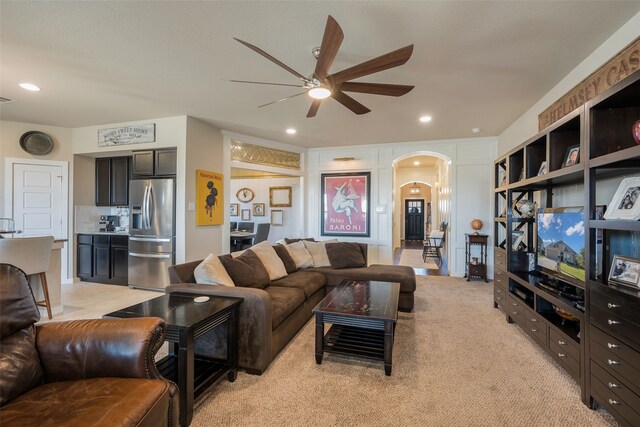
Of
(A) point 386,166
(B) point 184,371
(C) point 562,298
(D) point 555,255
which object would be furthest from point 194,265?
(A) point 386,166

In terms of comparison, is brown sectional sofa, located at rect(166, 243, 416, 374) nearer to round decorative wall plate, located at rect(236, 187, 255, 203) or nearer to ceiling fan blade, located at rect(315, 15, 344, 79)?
ceiling fan blade, located at rect(315, 15, 344, 79)

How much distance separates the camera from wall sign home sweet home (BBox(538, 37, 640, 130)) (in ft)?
6.72

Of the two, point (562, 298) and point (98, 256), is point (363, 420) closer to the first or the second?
point (562, 298)

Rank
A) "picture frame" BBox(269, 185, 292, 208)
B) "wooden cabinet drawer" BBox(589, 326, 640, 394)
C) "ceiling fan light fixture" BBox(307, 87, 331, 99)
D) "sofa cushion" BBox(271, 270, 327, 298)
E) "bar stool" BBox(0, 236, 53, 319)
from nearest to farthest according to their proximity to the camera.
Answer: "wooden cabinet drawer" BBox(589, 326, 640, 394), "ceiling fan light fixture" BBox(307, 87, 331, 99), "bar stool" BBox(0, 236, 53, 319), "sofa cushion" BBox(271, 270, 327, 298), "picture frame" BBox(269, 185, 292, 208)

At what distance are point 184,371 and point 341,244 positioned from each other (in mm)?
→ 2983

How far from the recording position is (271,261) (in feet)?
11.2

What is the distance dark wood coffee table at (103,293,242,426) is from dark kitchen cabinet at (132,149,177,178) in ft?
8.94

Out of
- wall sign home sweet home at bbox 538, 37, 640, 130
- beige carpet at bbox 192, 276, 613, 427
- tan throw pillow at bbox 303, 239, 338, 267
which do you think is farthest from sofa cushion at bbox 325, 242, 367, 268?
wall sign home sweet home at bbox 538, 37, 640, 130

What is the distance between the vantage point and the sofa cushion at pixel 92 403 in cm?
104

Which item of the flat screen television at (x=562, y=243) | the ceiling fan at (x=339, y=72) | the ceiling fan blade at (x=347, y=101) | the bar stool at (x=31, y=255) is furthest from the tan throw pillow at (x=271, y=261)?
the flat screen television at (x=562, y=243)

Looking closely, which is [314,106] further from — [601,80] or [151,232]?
[151,232]

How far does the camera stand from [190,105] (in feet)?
12.6

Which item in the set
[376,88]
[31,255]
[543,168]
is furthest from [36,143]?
[543,168]

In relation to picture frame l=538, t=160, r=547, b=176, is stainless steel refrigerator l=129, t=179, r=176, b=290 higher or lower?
lower
